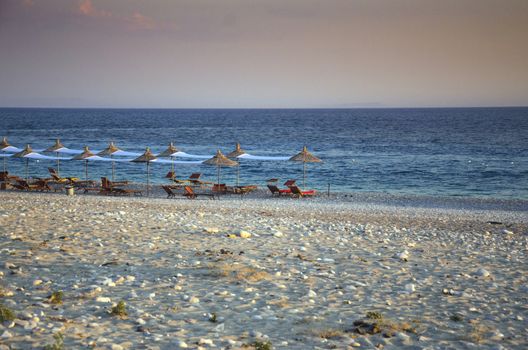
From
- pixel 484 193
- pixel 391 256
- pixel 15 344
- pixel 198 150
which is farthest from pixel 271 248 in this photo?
pixel 198 150

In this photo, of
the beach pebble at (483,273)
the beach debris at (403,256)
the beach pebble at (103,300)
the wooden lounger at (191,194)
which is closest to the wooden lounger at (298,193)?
the wooden lounger at (191,194)

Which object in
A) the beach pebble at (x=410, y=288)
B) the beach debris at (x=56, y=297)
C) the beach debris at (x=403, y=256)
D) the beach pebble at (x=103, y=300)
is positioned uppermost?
the beach debris at (x=56, y=297)

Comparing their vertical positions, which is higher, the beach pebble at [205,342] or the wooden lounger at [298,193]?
the beach pebble at [205,342]

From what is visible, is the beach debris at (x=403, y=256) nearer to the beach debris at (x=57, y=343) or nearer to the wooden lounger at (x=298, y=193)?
the beach debris at (x=57, y=343)

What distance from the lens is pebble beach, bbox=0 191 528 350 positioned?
706 cm

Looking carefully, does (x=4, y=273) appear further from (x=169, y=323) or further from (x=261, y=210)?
(x=261, y=210)

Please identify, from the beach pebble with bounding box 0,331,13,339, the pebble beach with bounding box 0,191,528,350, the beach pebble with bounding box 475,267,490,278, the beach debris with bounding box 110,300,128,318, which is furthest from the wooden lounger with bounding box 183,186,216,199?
the beach pebble with bounding box 0,331,13,339

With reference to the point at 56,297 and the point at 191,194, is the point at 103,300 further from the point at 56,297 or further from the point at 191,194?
the point at 191,194

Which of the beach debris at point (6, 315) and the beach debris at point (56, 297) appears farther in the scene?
the beach debris at point (56, 297)

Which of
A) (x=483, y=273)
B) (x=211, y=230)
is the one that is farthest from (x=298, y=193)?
(x=483, y=273)

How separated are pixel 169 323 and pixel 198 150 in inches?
2376

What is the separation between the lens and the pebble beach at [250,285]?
7059 mm

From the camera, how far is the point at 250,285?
930 centimetres

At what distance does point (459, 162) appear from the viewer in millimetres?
50281
